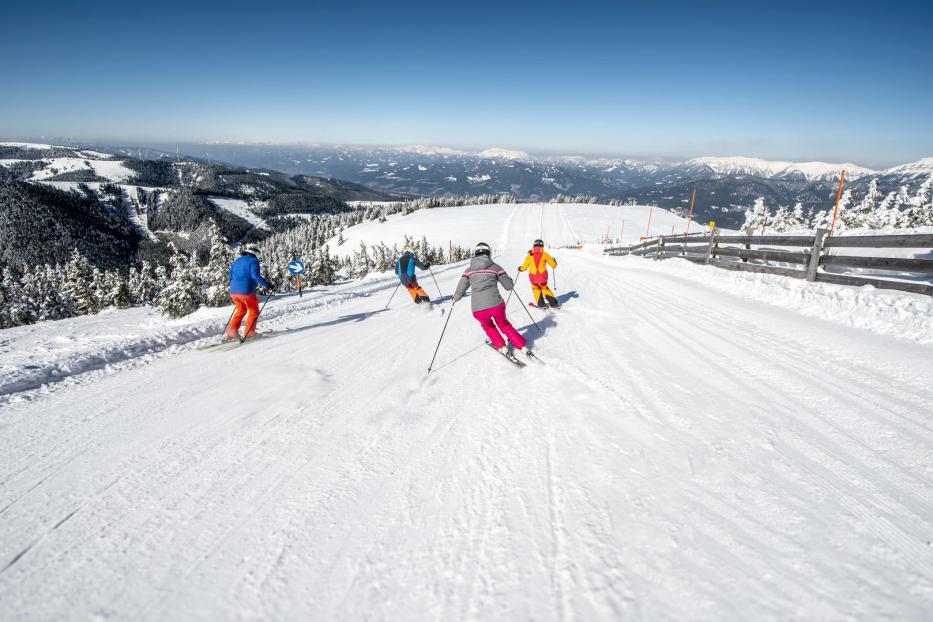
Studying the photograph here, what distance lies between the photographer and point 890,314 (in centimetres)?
656

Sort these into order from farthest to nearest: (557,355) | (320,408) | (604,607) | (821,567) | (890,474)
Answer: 1. (557,355)
2. (320,408)
3. (890,474)
4. (821,567)
5. (604,607)

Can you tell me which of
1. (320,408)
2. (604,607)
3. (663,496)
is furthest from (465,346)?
(604,607)

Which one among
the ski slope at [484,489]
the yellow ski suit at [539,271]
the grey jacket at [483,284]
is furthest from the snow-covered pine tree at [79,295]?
the grey jacket at [483,284]

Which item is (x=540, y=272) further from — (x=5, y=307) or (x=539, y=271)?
(x=5, y=307)

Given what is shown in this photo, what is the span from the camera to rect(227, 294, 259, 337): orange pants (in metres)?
7.47

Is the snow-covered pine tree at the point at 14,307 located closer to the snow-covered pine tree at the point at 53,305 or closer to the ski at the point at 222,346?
the snow-covered pine tree at the point at 53,305

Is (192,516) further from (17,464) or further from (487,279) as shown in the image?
(487,279)

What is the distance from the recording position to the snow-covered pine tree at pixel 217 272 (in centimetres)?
1758

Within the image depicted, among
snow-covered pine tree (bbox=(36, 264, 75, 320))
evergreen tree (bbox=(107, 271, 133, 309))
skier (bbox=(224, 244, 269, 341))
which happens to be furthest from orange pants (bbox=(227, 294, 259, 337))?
snow-covered pine tree (bbox=(36, 264, 75, 320))

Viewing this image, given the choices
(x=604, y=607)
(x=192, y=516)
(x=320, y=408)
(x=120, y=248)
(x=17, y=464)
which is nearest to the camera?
(x=604, y=607)

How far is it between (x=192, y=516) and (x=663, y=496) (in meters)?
3.41

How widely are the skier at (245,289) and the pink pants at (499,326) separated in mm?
4638

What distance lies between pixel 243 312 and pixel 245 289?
481 mm

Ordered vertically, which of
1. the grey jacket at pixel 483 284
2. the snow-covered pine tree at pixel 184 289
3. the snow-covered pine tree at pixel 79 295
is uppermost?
the grey jacket at pixel 483 284
